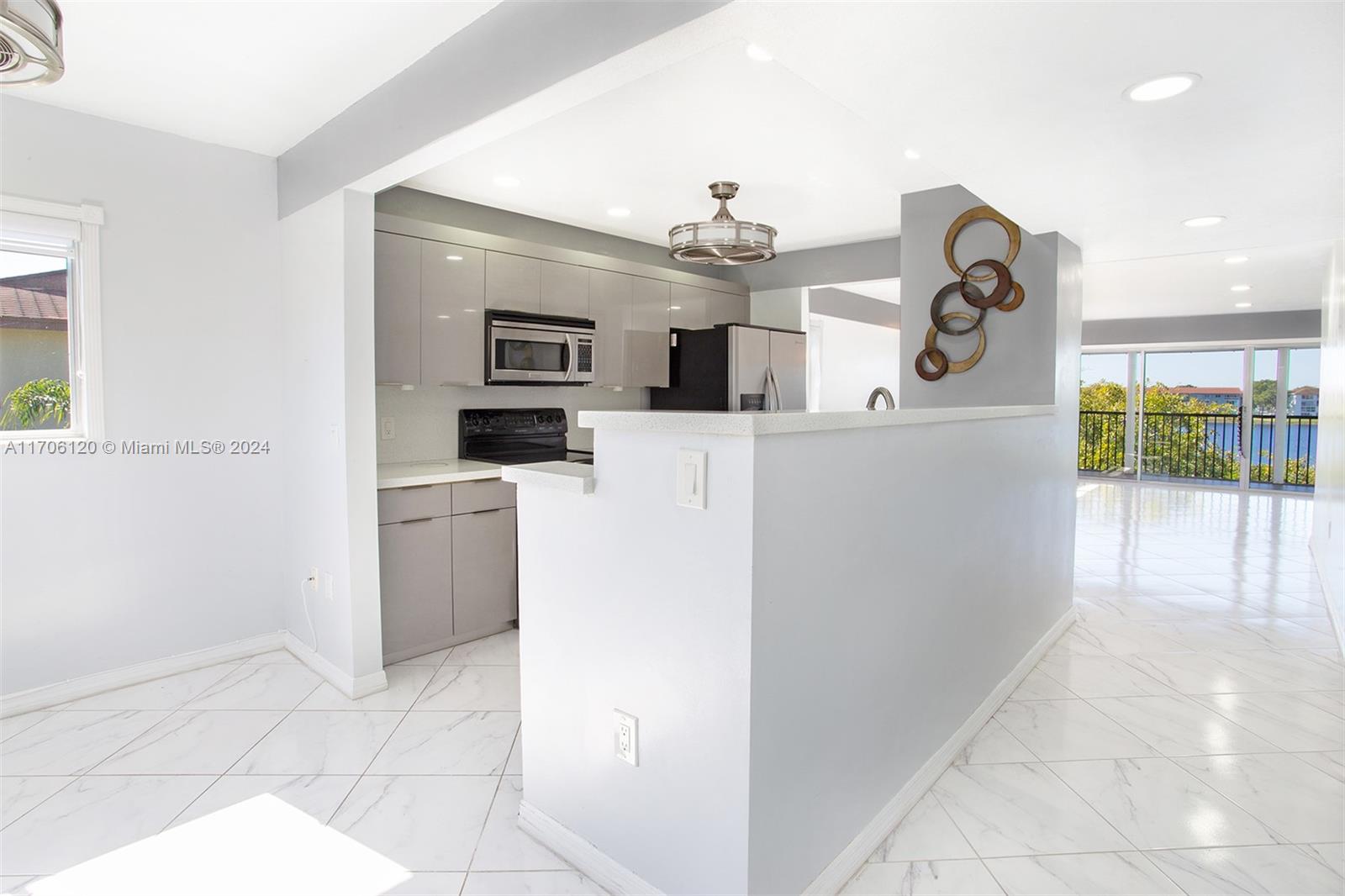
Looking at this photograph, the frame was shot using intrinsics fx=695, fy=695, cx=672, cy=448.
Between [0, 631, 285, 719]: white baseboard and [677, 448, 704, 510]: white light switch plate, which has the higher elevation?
[677, 448, 704, 510]: white light switch plate

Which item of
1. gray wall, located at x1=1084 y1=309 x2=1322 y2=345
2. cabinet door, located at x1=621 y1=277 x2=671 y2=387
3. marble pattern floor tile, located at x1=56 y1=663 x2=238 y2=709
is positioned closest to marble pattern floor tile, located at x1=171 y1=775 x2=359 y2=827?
marble pattern floor tile, located at x1=56 y1=663 x2=238 y2=709

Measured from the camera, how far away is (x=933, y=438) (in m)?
2.14

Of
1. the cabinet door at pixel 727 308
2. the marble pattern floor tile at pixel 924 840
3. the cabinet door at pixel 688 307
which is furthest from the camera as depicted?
the cabinet door at pixel 727 308

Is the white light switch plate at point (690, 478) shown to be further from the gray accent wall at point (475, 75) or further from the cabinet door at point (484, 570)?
the cabinet door at point (484, 570)

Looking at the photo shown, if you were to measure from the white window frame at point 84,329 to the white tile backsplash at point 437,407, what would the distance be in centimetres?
111

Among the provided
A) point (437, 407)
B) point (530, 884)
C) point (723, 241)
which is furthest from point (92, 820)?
point (723, 241)

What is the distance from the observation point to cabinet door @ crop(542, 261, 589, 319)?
400cm

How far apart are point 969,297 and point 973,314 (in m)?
0.09

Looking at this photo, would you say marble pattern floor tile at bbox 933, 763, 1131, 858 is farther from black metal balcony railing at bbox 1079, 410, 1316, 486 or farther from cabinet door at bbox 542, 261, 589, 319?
black metal balcony railing at bbox 1079, 410, 1316, 486

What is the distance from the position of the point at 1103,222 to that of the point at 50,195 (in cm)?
437

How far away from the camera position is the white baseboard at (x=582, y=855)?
1.70 metres

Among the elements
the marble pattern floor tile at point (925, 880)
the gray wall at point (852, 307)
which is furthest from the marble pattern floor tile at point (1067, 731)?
the gray wall at point (852, 307)

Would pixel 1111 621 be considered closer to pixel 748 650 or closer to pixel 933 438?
pixel 933 438

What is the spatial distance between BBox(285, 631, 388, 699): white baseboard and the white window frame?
1.26 m
